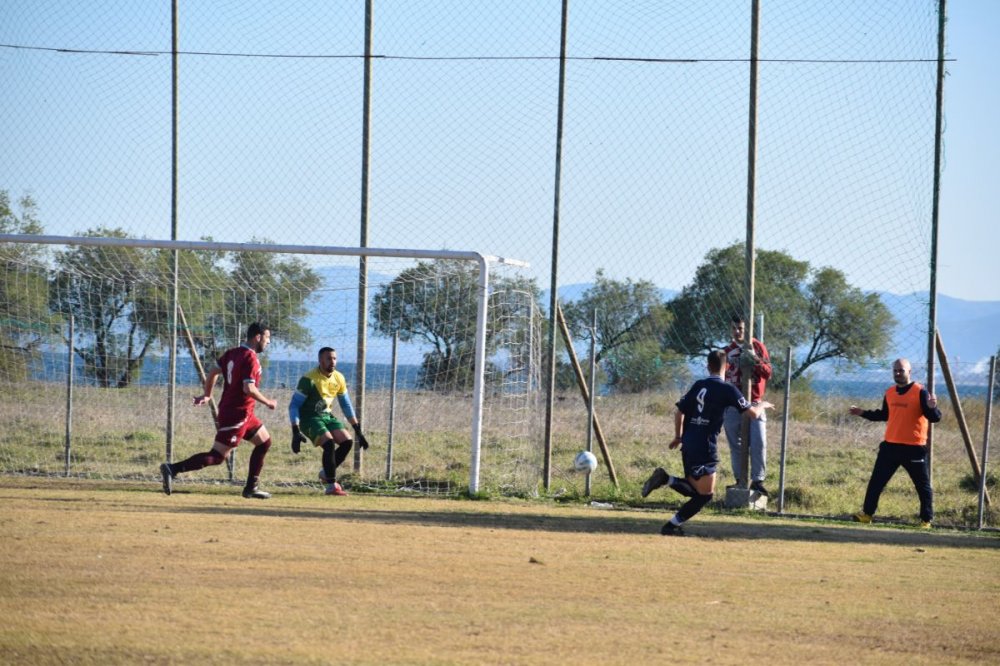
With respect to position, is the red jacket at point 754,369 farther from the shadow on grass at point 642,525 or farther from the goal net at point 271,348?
the goal net at point 271,348

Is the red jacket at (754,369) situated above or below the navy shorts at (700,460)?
above

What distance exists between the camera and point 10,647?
247 inches

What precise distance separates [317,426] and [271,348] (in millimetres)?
3789

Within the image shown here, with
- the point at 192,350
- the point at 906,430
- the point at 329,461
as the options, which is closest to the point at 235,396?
the point at 329,461

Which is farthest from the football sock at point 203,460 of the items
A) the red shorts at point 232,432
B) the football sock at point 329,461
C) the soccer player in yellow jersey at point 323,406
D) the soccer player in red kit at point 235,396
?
the football sock at point 329,461

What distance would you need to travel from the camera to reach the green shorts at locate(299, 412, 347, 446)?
47.3ft

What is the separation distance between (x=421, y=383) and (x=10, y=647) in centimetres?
1114

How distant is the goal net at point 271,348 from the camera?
635 inches

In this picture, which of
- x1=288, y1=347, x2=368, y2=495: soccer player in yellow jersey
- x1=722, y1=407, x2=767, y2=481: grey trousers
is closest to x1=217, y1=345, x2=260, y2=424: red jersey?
x1=288, y1=347, x2=368, y2=495: soccer player in yellow jersey

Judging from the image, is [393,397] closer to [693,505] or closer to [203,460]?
[203,460]

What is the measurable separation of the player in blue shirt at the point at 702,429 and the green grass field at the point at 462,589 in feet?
1.76

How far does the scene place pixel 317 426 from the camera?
14438 mm

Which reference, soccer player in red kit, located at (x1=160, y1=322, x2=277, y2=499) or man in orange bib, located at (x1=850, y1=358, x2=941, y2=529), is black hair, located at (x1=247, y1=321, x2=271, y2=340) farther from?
man in orange bib, located at (x1=850, y1=358, x2=941, y2=529)

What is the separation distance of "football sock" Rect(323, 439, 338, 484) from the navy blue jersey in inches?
173
